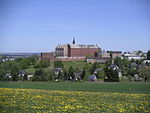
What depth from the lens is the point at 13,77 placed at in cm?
4753

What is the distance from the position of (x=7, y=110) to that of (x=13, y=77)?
39261 mm

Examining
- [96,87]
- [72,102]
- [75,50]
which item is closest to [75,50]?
[75,50]

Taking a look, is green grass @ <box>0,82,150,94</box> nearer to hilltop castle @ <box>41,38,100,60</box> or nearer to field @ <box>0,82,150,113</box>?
field @ <box>0,82,150,113</box>

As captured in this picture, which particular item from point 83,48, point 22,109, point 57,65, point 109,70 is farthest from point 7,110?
point 83,48

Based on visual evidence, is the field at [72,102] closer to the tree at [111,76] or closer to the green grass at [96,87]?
the green grass at [96,87]

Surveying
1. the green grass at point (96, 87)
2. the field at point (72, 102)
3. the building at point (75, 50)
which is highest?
the building at point (75, 50)

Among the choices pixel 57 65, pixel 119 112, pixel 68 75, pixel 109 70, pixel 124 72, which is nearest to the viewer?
pixel 119 112

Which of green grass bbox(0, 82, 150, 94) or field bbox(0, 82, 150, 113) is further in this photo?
green grass bbox(0, 82, 150, 94)

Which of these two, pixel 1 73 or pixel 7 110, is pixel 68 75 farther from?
pixel 7 110

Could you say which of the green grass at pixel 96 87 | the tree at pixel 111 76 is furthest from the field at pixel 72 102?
the tree at pixel 111 76

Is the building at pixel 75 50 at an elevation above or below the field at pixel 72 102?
above

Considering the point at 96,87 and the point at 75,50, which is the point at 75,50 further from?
the point at 96,87

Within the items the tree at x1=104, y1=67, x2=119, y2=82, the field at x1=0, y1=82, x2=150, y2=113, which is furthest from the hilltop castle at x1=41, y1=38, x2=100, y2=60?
the field at x1=0, y1=82, x2=150, y2=113

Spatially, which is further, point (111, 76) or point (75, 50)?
point (75, 50)
